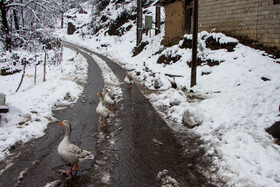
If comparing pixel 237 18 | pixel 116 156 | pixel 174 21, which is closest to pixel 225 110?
pixel 116 156

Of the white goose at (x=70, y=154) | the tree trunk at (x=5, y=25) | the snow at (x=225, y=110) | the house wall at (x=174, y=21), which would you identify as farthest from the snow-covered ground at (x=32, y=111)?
the house wall at (x=174, y=21)

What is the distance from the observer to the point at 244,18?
11820mm

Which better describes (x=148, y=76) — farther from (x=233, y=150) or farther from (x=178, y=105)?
(x=233, y=150)

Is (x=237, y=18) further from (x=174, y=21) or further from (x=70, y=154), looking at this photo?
(x=70, y=154)

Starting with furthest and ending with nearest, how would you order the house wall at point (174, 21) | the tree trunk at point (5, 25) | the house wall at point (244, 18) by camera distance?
the house wall at point (174, 21)
the tree trunk at point (5, 25)
the house wall at point (244, 18)

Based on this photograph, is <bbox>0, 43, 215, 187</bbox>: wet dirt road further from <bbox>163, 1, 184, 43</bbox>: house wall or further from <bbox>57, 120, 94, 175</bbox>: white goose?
<bbox>163, 1, 184, 43</bbox>: house wall

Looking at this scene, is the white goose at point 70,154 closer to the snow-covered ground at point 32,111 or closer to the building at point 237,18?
the snow-covered ground at point 32,111

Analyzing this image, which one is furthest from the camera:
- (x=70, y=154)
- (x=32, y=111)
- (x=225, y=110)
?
(x=32, y=111)

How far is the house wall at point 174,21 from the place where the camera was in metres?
17.4

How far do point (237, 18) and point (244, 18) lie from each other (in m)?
0.52

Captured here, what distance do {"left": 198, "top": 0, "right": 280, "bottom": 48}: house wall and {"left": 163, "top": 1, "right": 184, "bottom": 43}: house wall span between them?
2.63m

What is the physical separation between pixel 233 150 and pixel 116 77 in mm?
9961

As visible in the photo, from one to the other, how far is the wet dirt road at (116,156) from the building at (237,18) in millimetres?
8112

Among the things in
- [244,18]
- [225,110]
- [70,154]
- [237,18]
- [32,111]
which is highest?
[237,18]
